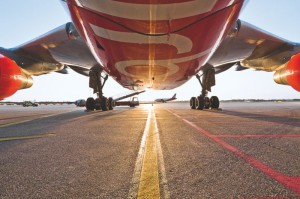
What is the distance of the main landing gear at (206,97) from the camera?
14628 mm

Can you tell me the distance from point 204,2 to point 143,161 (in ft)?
8.65

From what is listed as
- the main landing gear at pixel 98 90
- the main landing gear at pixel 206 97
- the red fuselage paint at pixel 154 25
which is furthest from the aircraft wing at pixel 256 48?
the main landing gear at pixel 98 90

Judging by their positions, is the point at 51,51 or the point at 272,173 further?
the point at 51,51

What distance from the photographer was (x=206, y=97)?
16.2 metres

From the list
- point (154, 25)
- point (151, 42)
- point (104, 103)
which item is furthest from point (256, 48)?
point (104, 103)

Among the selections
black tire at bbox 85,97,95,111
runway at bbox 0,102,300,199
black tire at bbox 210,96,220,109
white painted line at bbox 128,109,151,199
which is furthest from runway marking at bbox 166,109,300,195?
black tire at bbox 85,97,95,111

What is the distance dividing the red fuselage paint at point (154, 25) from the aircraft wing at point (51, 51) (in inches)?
134

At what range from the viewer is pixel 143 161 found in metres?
2.97

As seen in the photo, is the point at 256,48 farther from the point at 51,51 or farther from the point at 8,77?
the point at 8,77

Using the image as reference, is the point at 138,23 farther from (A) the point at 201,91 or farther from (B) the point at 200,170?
(A) the point at 201,91

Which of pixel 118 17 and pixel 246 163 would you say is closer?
pixel 246 163

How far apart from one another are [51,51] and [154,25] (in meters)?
7.27

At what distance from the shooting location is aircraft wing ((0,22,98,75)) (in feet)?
29.3

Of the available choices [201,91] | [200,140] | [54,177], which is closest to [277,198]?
[54,177]
